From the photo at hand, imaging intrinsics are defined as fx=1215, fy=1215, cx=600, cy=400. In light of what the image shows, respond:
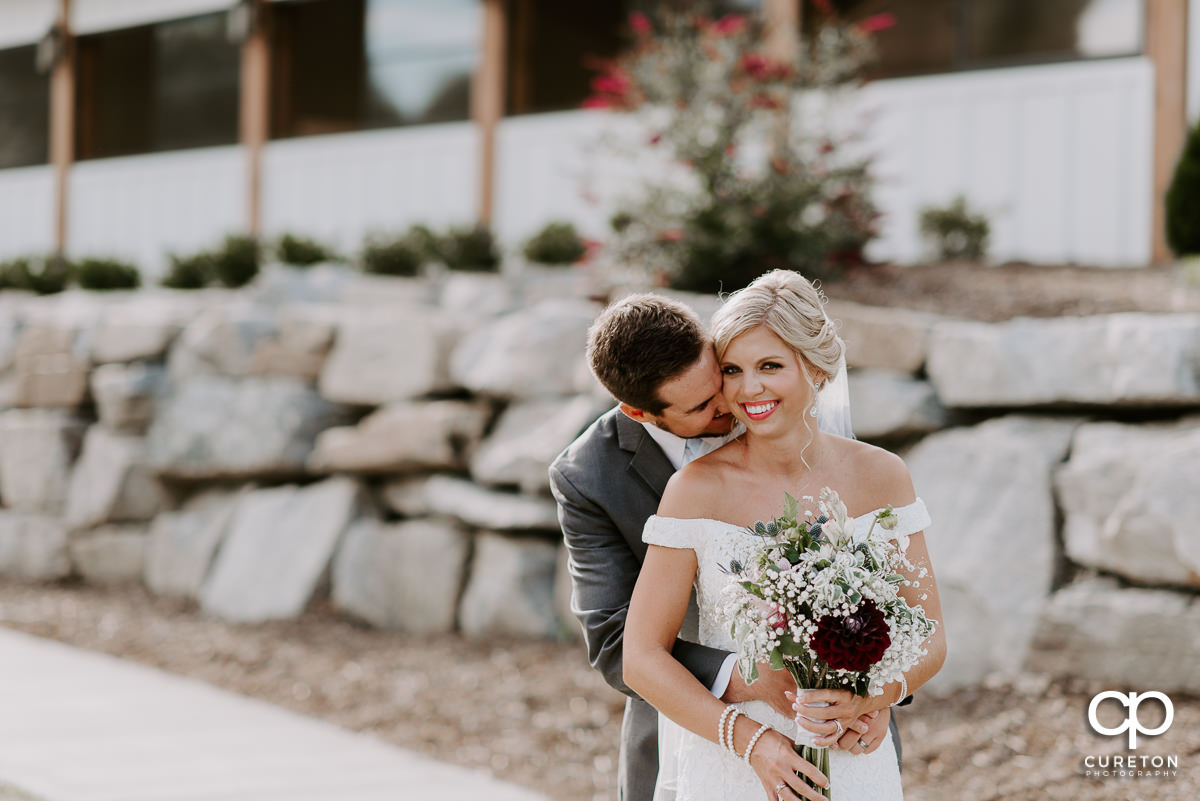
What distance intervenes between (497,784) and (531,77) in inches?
326

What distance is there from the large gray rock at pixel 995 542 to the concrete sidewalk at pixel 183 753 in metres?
1.94

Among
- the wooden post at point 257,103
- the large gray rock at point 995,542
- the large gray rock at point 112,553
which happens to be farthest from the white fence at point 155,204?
the large gray rock at point 995,542

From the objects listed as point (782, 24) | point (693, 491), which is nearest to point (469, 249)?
point (782, 24)

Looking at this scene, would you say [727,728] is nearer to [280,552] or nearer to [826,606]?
[826,606]

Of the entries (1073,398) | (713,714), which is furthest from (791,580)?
(1073,398)

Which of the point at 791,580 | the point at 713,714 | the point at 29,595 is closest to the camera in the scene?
the point at 791,580

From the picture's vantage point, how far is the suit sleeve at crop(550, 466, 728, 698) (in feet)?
8.70

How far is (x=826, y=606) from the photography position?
2.12m

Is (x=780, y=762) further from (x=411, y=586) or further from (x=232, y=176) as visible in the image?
(x=232, y=176)

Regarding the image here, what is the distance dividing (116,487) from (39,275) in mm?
4916

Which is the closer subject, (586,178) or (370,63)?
(586,178)

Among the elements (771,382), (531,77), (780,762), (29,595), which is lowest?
(29,595)

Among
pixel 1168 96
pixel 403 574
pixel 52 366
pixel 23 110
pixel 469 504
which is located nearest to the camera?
pixel 469 504

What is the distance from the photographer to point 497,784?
15.8 ft
